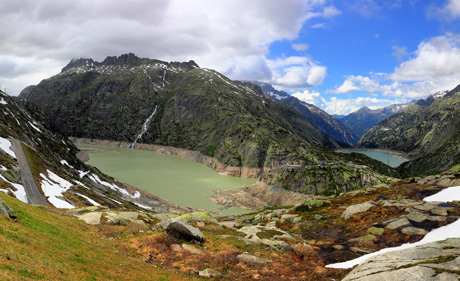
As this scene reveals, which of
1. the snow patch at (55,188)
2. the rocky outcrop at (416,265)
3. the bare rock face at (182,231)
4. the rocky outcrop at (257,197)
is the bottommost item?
the rocky outcrop at (257,197)

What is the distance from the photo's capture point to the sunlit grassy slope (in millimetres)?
14295

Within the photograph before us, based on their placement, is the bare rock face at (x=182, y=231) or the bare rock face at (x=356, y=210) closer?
the bare rock face at (x=182, y=231)

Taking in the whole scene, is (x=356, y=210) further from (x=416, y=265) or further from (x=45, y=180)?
(x=45, y=180)

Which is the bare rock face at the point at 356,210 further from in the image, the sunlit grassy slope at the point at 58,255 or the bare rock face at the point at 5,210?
the bare rock face at the point at 5,210

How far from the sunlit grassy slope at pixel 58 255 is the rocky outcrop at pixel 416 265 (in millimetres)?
15725

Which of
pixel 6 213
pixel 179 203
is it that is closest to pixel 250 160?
pixel 179 203

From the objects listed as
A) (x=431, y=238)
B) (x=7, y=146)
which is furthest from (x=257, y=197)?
(x=7, y=146)

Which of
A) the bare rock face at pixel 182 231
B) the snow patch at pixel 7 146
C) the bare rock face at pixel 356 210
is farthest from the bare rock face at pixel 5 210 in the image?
the snow patch at pixel 7 146

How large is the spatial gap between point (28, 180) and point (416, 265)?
74830mm

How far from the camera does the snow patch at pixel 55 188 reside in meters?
57.6

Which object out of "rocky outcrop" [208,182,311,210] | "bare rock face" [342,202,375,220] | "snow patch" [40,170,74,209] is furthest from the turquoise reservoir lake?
"bare rock face" [342,202,375,220]

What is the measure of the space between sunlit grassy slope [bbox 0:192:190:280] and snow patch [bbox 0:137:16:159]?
60853mm

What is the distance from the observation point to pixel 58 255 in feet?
60.4

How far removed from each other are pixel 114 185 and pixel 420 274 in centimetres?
10859
